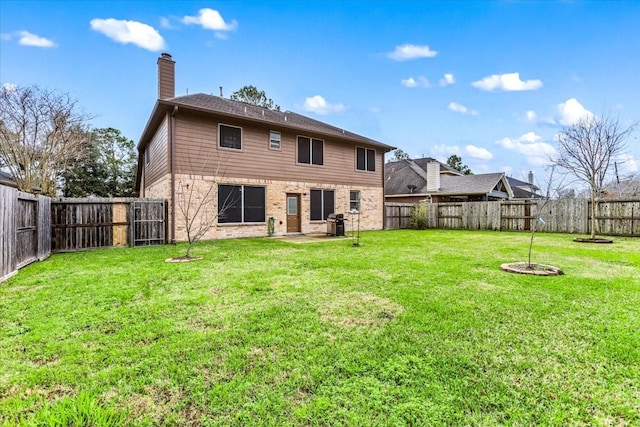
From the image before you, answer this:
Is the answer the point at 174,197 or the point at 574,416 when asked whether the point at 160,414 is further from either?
the point at 174,197

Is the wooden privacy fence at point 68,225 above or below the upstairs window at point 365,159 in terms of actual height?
below

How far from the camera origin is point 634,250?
8.25 meters

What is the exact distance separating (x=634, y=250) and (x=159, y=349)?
11.2 m

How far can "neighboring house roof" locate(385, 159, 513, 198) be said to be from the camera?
67.1ft

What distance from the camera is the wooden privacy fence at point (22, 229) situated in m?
4.98

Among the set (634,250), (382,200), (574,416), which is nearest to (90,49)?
(382,200)

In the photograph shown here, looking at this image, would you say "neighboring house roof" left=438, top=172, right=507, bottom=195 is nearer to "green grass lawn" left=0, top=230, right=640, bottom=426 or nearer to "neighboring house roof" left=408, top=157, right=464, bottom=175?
"neighboring house roof" left=408, top=157, right=464, bottom=175

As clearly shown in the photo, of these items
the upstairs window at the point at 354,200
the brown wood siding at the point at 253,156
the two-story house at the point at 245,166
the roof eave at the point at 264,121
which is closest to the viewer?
the roof eave at the point at 264,121

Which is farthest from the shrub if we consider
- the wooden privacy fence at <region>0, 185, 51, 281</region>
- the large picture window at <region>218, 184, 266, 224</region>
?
the wooden privacy fence at <region>0, 185, 51, 281</region>

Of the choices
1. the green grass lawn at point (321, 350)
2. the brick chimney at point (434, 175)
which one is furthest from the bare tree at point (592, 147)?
the brick chimney at point (434, 175)

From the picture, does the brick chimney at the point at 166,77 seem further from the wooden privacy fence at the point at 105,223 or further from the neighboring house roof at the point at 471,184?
the neighboring house roof at the point at 471,184

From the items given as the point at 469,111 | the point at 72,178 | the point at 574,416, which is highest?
the point at 469,111

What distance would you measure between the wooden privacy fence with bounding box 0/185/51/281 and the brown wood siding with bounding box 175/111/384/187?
3.81 meters

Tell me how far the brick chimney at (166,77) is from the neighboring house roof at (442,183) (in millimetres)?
16546
